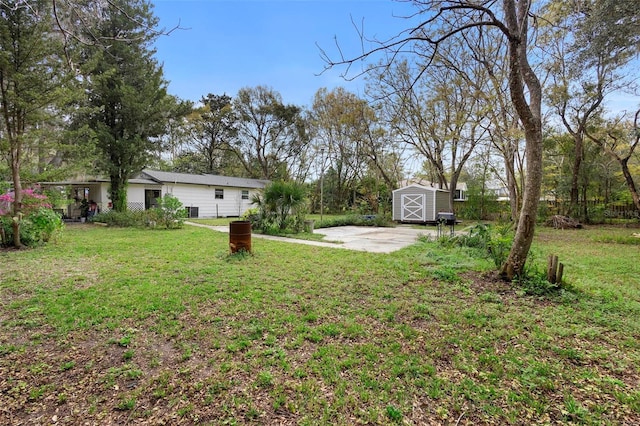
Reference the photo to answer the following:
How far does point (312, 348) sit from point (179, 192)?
53.5 feet

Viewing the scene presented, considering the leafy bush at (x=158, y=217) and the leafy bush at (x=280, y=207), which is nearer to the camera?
the leafy bush at (x=280, y=207)

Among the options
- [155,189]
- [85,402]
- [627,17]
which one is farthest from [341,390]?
[155,189]

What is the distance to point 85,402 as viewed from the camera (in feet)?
6.12

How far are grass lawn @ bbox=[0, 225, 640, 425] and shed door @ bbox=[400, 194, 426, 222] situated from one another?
34.9ft

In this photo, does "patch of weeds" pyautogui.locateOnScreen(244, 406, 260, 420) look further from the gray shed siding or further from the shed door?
the gray shed siding

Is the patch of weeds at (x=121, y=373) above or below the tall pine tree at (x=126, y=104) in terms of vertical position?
below

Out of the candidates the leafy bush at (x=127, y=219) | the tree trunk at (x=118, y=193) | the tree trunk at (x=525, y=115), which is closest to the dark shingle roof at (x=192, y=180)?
the tree trunk at (x=118, y=193)

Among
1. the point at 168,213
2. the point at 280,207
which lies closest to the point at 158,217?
the point at 168,213

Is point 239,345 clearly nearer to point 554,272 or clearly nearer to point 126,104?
point 554,272

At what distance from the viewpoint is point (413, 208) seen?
15.5 m

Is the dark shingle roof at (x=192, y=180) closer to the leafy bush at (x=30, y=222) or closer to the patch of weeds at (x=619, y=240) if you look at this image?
the leafy bush at (x=30, y=222)

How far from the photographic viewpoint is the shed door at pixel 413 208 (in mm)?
15266

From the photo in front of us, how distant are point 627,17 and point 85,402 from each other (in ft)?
28.2

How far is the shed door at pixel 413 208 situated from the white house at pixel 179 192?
833 centimetres
